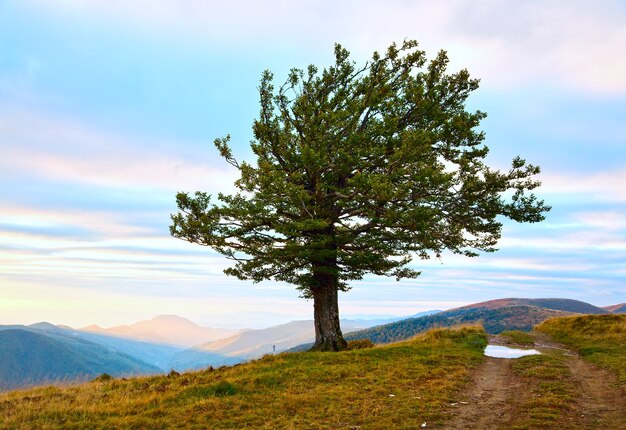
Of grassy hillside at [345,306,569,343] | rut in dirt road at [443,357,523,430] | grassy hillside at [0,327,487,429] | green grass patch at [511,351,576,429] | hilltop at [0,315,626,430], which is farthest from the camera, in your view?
grassy hillside at [345,306,569,343]

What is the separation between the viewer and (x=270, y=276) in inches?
989

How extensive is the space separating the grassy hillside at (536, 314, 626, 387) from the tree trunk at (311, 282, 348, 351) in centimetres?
1248

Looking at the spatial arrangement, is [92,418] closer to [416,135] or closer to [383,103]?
[416,135]

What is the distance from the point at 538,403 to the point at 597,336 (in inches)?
744

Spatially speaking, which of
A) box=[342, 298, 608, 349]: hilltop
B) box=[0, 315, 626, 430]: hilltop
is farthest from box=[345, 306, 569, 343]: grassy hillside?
box=[0, 315, 626, 430]: hilltop

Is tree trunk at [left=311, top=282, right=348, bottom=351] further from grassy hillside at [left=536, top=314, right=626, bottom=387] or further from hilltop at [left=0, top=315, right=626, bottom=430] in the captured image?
grassy hillside at [left=536, top=314, right=626, bottom=387]

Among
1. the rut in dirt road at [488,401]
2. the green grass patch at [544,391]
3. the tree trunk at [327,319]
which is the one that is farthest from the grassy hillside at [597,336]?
the tree trunk at [327,319]

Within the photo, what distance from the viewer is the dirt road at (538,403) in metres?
10.8

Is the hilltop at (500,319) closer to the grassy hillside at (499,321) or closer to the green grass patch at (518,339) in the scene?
the grassy hillside at (499,321)

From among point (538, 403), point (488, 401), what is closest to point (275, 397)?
point (488, 401)

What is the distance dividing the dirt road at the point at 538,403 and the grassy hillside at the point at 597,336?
1320mm

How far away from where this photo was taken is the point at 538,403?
12.4m

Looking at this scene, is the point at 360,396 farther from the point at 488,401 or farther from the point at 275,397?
the point at 488,401

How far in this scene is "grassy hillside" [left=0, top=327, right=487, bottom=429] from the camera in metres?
11.5
